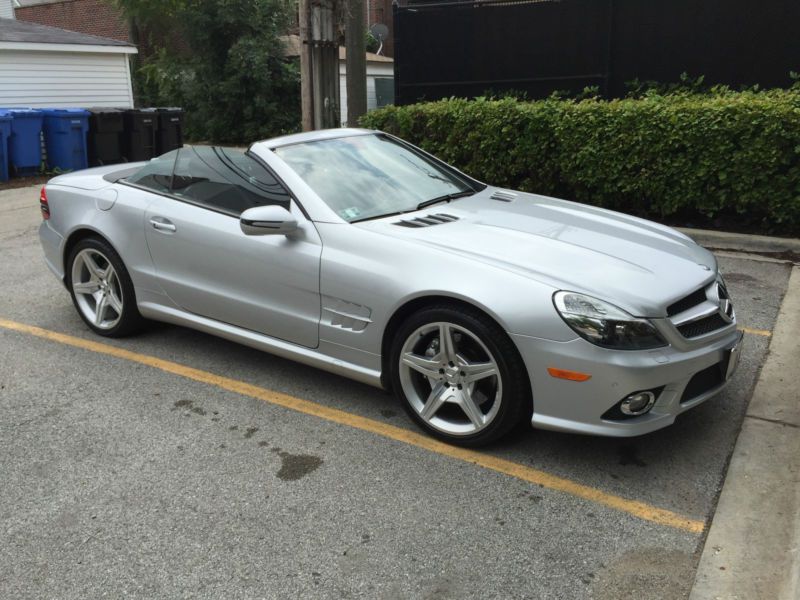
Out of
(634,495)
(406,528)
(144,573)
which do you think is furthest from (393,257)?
(144,573)

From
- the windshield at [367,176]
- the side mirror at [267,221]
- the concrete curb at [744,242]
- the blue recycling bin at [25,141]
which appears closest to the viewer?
the side mirror at [267,221]

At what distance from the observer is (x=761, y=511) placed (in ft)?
10.2

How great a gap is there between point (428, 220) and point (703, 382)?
161 centimetres

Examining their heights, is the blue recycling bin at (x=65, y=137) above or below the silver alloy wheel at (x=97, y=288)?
above

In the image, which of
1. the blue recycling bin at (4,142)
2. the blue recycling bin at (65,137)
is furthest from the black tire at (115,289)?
the blue recycling bin at (65,137)

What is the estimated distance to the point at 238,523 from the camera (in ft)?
10.2

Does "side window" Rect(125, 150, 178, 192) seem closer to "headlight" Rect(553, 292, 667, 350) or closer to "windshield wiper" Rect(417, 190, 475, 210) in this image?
"windshield wiper" Rect(417, 190, 475, 210)

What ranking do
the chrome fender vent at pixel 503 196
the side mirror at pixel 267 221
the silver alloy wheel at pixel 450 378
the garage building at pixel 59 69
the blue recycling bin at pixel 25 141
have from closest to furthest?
the silver alloy wheel at pixel 450 378 → the side mirror at pixel 267 221 → the chrome fender vent at pixel 503 196 → the blue recycling bin at pixel 25 141 → the garage building at pixel 59 69

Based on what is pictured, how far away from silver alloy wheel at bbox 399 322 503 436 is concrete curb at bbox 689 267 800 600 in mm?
1076

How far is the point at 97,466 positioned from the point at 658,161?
6.27 m

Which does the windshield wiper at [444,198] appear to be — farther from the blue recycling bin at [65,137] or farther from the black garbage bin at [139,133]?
the black garbage bin at [139,133]

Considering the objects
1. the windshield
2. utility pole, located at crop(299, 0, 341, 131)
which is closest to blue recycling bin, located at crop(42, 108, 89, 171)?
utility pole, located at crop(299, 0, 341, 131)

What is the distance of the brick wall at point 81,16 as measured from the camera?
29609mm

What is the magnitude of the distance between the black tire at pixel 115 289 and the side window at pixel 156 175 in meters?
0.47
